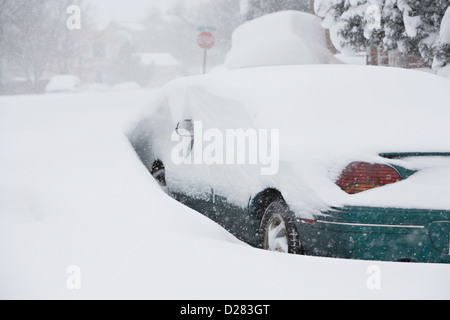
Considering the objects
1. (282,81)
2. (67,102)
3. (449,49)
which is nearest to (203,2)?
(67,102)

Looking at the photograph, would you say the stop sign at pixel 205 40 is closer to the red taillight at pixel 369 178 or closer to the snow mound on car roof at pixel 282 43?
A: the snow mound on car roof at pixel 282 43

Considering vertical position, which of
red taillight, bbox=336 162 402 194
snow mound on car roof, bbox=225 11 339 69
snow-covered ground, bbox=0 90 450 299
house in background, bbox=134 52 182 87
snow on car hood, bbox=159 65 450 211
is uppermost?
house in background, bbox=134 52 182 87

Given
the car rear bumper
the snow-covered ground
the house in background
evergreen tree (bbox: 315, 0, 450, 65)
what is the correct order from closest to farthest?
the snow-covered ground < the car rear bumper < evergreen tree (bbox: 315, 0, 450, 65) < the house in background

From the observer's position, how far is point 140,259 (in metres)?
2.96

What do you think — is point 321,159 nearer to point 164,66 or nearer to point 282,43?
point 282,43

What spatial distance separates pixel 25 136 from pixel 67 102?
13216mm

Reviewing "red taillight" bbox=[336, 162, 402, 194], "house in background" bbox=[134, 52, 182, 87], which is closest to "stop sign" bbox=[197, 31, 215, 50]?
"red taillight" bbox=[336, 162, 402, 194]

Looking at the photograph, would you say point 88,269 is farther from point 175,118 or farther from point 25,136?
point 25,136

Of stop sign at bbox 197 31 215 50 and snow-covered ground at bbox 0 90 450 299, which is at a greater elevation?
stop sign at bbox 197 31 215 50

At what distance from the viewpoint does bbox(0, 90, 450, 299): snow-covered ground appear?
106 inches

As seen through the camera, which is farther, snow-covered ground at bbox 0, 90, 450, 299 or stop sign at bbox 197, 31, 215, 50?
stop sign at bbox 197, 31, 215, 50

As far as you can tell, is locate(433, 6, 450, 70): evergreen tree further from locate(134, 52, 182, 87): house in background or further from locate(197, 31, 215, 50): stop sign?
locate(134, 52, 182, 87): house in background

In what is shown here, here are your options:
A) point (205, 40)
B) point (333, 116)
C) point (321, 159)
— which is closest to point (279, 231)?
point (321, 159)

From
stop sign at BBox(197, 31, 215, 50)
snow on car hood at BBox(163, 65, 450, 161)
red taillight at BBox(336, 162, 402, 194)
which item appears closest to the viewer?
red taillight at BBox(336, 162, 402, 194)
